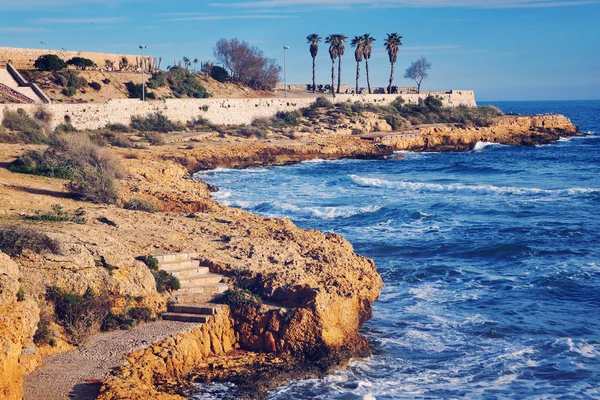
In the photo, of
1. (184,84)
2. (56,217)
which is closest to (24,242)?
(56,217)

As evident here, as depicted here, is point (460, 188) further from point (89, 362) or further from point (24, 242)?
point (89, 362)

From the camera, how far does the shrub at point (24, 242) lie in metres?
11.5

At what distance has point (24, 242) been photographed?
11.7 metres

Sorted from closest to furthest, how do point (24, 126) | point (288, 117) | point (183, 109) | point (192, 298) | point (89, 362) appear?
point (89, 362) < point (192, 298) < point (24, 126) < point (183, 109) < point (288, 117)

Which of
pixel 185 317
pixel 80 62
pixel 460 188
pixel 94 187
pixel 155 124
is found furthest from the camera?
pixel 80 62

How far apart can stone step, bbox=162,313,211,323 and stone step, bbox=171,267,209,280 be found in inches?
50.3

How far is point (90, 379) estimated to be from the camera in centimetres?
980

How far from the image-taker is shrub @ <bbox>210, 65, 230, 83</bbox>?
68250 mm

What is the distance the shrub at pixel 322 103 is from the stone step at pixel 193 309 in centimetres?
5101

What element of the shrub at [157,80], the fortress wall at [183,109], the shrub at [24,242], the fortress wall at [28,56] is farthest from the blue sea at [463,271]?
the fortress wall at [28,56]

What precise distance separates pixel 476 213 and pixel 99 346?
1959cm

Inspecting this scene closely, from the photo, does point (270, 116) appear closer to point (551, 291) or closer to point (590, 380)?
point (551, 291)

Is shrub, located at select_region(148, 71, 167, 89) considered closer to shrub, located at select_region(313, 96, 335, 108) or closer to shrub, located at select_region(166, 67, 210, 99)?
shrub, located at select_region(166, 67, 210, 99)

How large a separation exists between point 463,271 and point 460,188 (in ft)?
53.2
